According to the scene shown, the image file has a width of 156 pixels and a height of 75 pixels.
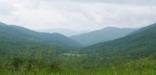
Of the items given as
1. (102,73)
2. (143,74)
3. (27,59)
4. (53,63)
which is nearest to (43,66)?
(53,63)

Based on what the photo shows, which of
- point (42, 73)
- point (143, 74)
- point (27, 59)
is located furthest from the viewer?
point (27, 59)

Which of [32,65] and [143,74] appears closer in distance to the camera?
[143,74]

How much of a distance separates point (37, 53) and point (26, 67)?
1734mm

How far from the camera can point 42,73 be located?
387 inches

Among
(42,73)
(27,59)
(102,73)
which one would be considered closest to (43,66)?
(27,59)

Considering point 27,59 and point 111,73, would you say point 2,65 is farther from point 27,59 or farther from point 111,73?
point 111,73

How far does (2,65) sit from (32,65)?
103 centimetres

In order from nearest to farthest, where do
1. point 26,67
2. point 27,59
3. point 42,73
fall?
point 42,73
point 26,67
point 27,59

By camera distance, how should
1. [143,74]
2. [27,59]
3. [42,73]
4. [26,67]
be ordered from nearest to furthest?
[143,74] → [42,73] → [26,67] → [27,59]

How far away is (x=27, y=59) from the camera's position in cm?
1302

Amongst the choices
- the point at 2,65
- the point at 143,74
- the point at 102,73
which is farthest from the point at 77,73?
→ the point at 2,65

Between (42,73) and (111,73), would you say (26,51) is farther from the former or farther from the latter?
(111,73)

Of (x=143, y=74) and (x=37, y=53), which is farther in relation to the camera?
(x=37, y=53)

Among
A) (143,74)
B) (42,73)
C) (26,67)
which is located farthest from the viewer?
(26,67)
